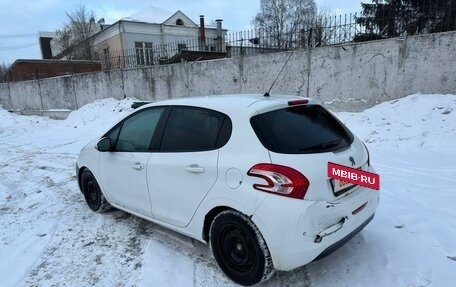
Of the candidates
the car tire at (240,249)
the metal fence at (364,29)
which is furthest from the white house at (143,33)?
the car tire at (240,249)

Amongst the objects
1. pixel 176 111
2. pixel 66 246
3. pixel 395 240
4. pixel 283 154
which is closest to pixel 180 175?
pixel 176 111

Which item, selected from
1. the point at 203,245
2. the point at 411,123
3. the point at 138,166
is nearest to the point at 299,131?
the point at 203,245

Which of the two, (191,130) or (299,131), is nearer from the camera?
(299,131)

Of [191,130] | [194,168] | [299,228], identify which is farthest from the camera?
[191,130]

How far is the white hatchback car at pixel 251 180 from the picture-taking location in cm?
274

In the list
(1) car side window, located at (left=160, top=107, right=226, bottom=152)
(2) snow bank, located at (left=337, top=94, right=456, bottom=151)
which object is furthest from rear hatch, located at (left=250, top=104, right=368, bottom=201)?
(2) snow bank, located at (left=337, top=94, right=456, bottom=151)

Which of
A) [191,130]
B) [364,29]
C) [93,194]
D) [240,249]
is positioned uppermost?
[364,29]

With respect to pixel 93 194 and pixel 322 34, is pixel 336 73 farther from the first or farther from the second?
pixel 93 194

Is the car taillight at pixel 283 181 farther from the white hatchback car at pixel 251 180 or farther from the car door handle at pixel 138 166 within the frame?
the car door handle at pixel 138 166

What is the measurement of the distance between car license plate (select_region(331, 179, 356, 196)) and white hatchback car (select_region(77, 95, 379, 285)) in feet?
0.03

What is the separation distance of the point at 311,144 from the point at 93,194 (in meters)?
3.46

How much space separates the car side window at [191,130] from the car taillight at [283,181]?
0.63 metres

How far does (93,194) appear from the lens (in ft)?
16.6

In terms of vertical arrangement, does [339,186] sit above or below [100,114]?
above
